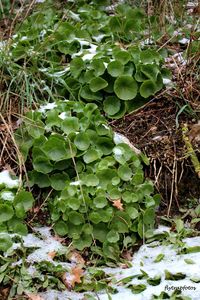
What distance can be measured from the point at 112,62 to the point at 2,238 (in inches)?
50.3

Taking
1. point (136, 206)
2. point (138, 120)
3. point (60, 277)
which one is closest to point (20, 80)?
point (138, 120)

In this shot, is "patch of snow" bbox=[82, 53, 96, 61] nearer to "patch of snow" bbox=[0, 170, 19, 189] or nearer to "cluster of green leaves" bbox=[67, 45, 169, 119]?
"cluster of green leaves" bbox=[67, 45, 169, 119]

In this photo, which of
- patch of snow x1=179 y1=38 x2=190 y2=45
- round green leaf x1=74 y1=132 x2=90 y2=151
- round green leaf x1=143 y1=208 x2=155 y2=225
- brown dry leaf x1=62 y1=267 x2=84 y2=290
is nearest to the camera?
brown dry leaf x1=62 y1=267 x2=84 y2=290

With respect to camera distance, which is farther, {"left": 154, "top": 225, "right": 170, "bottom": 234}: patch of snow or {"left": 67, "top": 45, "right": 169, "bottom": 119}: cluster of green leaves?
{"left": 67, "top": 45, "right": 169, "bottom": 119}: cluster of green leaves

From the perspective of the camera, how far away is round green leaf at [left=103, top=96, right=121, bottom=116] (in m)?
3.58

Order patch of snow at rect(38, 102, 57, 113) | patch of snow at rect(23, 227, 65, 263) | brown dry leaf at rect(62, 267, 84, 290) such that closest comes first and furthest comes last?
brown dry leaf at rect(62, 267, 84, 290)
patch of snow at rect(23, 227, 65, 263)
patch of snow at rect(38, 102, 57, 113)

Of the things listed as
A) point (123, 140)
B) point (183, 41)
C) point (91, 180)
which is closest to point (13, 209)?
point (91, 180)

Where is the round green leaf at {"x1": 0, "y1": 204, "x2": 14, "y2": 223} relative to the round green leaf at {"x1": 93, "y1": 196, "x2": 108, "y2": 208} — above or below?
above

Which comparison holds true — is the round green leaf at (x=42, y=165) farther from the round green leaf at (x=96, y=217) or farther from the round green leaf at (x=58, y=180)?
the round green leaf at (x=96, y=217)

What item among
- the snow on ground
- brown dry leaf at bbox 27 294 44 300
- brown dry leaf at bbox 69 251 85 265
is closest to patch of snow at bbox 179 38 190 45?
the snow on ground

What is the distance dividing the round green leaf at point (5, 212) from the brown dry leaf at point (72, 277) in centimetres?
41

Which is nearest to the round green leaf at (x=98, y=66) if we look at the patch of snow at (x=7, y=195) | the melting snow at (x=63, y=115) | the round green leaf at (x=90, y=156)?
the melting snow at (x=63, y=115)

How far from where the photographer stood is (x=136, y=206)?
311 cm

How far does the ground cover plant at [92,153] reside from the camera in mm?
2809
